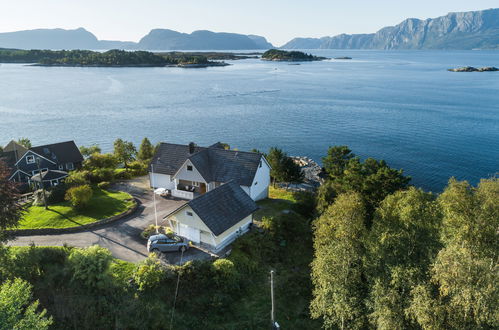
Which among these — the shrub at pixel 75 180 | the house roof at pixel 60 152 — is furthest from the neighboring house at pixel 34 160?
the shrub at pixel 75 180

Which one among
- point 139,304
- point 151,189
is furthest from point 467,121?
point 139,304

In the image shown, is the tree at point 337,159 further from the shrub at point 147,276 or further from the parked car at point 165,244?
the shrub at point 147,276

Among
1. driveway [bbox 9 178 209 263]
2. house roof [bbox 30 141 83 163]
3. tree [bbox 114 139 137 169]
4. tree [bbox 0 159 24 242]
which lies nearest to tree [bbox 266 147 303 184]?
driveway [bbox 9 178 209 263]

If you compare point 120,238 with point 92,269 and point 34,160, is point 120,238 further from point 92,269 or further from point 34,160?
point 34,160

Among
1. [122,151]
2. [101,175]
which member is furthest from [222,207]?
[122,151]

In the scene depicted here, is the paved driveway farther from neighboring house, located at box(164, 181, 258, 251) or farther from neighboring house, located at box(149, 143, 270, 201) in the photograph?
neighboring house, located at box(149, 143, 270, 201)


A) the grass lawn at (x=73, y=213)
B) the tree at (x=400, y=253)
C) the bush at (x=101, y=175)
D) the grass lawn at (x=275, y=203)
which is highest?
the tree at (x=400, y=253)
